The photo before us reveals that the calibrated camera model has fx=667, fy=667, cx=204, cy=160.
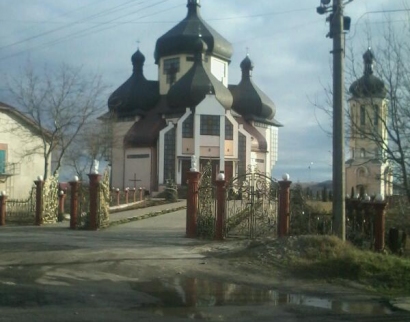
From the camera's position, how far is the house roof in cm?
3750

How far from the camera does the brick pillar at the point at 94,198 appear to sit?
22344 millimetres

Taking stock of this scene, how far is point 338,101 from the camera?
15.8 m

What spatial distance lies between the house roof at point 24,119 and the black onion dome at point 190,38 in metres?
18.3

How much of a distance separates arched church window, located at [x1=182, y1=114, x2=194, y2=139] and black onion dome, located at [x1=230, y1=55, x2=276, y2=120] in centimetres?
769

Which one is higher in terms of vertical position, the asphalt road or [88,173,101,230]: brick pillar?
[88,173,101,230]: brick pillar

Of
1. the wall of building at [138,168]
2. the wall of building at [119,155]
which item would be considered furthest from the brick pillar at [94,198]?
the wall of building at [119,155]

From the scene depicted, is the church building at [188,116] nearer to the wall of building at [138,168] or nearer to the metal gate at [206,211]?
the wall of building at [138,168]

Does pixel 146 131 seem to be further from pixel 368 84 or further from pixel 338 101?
pixel 338 101

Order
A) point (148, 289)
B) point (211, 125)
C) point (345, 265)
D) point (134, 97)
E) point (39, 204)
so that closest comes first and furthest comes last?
point (148, 289), point (345, 265), point (39, 204), point (211, 125), point (134, 97)

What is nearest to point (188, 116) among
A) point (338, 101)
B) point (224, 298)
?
Answer: point (338, 101)

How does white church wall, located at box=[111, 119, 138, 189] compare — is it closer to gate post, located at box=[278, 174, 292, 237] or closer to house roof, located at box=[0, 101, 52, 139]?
house roof, located at box=[0, 101, 52, 139]

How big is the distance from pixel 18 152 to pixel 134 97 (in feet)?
59.5

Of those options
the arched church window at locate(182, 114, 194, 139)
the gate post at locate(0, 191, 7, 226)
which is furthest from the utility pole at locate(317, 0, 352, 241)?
the arched church window at locate(182, 114, 194, 139)

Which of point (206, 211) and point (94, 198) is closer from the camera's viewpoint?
point (206, 211)
